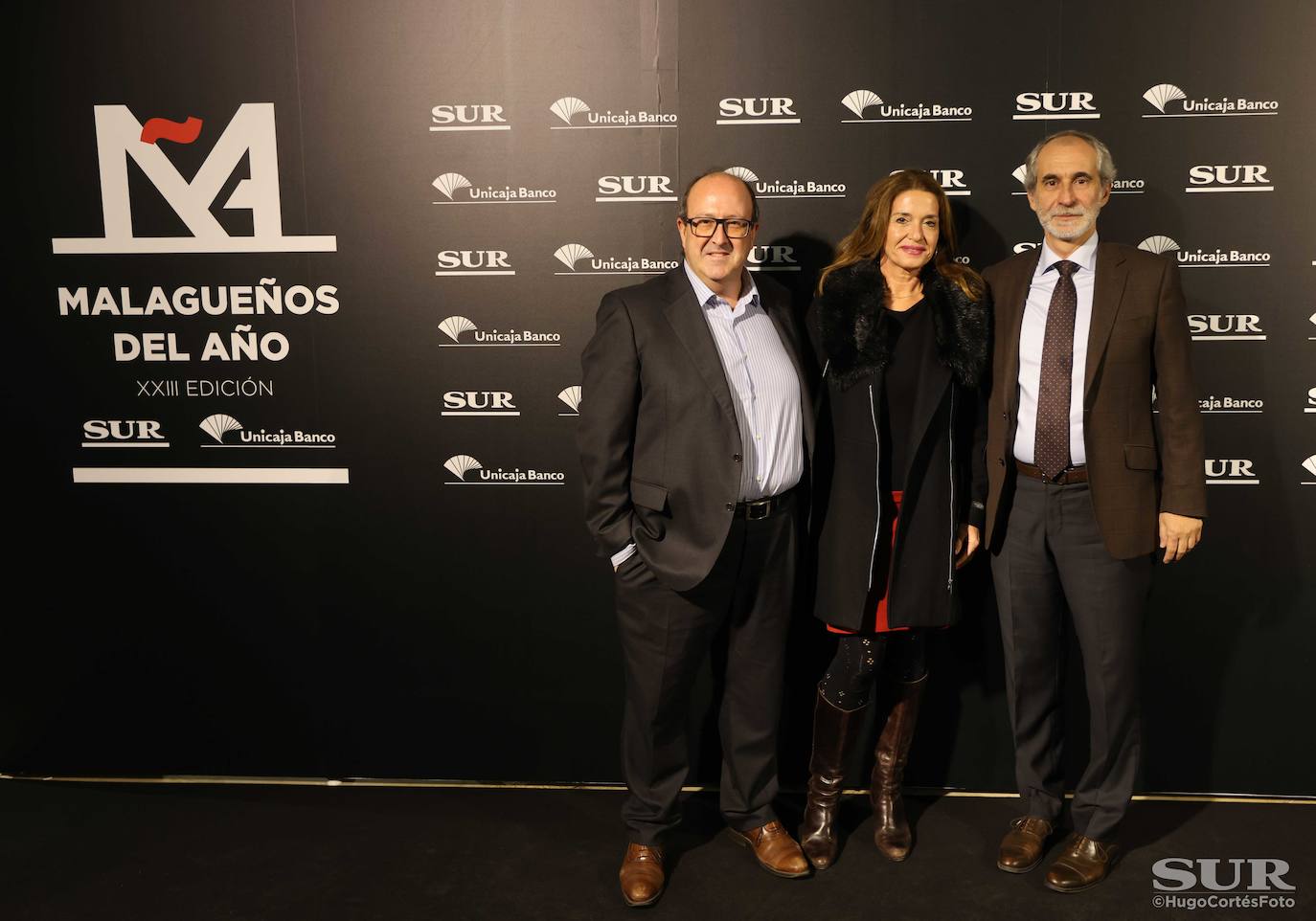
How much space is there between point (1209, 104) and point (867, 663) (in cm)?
182

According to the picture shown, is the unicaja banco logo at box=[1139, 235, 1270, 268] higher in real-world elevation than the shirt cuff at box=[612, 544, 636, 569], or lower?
higher

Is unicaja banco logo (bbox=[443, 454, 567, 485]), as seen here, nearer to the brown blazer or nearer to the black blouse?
the black blouse

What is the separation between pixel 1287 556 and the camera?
314 centimetres

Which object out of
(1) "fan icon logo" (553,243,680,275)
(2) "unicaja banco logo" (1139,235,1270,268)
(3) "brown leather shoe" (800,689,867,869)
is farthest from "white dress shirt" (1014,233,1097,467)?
(1) "fan icon logo" (553,243,680,275)

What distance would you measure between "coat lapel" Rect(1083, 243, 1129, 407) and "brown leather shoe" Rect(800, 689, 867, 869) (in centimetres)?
105

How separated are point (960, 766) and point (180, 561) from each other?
2.54 m

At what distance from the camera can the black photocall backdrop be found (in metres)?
2.98

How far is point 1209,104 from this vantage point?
116 inches

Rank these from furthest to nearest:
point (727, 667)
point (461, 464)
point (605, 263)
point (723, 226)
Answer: point (461, 464) → point (605, 263) → point (727, 667) → point (723, 226)

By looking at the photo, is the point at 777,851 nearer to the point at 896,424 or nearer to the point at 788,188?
the point at 896,424

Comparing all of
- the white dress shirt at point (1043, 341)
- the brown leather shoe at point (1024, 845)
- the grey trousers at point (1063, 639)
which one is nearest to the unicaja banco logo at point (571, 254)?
the white dress shirt at point (1043, 341)

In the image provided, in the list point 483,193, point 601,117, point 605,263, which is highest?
point 601,117

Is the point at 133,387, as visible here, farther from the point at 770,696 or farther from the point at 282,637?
the point at 770,696

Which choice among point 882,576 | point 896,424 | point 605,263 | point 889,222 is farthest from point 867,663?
point 605,263
